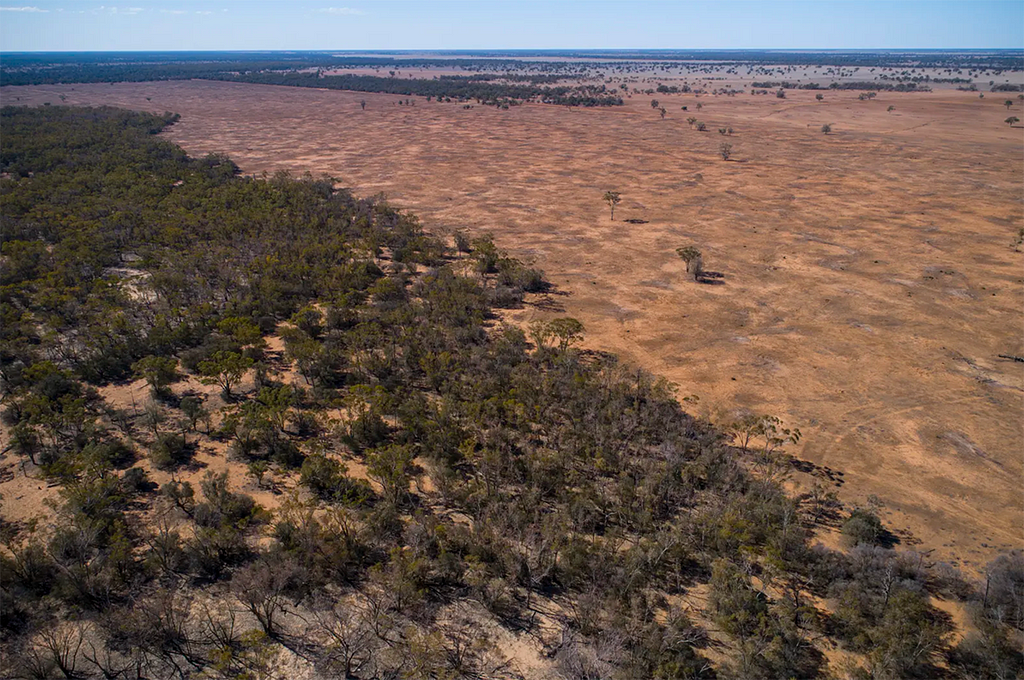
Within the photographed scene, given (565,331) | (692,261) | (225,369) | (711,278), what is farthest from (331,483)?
(692,261)

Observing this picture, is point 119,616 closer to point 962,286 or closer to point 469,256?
point 469,256

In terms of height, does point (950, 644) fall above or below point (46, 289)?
below

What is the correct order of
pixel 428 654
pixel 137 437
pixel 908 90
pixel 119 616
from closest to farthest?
pixel 428 654 < pixel 119 616 < pixel 137 437 < pixel 908 90

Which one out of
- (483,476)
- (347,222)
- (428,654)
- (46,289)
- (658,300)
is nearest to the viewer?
(428,654)

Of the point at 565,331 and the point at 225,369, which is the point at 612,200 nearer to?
the point at 565,331

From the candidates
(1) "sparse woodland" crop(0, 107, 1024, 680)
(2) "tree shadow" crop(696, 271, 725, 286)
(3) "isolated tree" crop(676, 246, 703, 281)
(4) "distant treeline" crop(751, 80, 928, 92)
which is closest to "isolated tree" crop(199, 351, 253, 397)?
(1) "sparse woodland" crop(0, 107, 1024, 680)

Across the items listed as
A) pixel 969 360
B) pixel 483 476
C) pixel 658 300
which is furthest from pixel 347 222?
pixel 969 360
